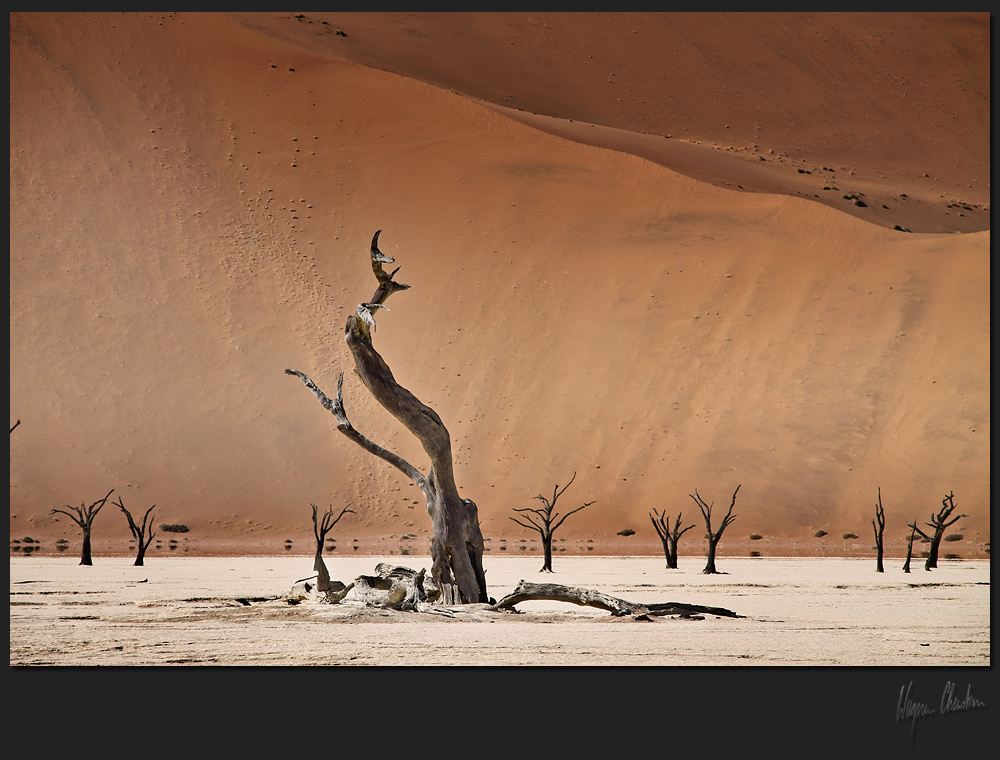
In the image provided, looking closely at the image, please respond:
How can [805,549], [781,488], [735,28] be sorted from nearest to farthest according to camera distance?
[805,549] < [781,488] < [735,28]

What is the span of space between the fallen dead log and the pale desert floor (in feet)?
0.46

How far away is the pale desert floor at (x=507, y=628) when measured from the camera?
973 cm

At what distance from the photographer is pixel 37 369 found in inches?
1492

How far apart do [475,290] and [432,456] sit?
30869 millimetres

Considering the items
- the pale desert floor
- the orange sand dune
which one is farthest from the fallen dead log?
the orange sand dune

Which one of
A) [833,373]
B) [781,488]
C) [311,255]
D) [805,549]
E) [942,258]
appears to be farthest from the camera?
[311,255]

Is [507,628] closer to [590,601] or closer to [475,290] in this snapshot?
[590,601]

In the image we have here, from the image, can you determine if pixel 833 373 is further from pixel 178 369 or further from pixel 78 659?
pixel 78 659

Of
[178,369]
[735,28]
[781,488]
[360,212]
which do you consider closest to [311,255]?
[360,212]

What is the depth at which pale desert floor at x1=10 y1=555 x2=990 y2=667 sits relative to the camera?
9.73 metres

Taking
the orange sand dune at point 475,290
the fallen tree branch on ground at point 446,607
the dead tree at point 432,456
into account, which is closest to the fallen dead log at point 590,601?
the fallen tree branch on ground at point 446,607

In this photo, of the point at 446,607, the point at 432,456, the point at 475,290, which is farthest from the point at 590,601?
the point at 475,290

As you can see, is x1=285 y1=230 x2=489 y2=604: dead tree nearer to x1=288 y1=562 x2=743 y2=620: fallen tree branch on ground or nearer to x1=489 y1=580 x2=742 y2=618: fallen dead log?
x1=288 y1=562 x2=743 y2=620: fallen tree branch on ground

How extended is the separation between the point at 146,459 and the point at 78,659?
28.2m
